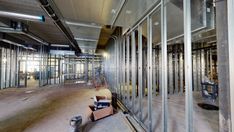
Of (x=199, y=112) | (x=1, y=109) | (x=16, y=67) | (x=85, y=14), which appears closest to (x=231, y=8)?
(x=85, y=14)

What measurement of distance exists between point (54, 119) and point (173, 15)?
3321 millimetres

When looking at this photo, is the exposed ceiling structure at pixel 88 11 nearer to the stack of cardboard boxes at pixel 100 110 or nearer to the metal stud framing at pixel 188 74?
the metal stud framing at pixel 188 74

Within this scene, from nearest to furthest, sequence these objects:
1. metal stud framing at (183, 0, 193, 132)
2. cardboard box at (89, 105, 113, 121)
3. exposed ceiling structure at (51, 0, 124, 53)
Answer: metal stud framing at (183, 0, 193, 132) → exposed ceiling structure at (51, 0, 124, 53) → cardboard box at (89, 105, 113, 121)

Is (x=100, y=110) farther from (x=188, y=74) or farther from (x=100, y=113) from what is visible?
(x=188, y=74)

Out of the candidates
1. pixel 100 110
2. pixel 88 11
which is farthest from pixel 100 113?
pixel 88 11

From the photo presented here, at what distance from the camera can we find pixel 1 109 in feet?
12.2

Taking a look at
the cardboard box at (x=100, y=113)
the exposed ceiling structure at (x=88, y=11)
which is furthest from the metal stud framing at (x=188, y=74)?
the cardboard box at (x=100, y=113)

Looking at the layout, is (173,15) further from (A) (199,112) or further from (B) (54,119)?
(B) (54,119)

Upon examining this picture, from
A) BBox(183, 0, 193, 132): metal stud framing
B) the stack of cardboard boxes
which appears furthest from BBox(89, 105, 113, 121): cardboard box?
BBox(183, 0, 193, 132): metal stud framing

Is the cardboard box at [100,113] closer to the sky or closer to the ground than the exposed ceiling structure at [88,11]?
closer to the ground

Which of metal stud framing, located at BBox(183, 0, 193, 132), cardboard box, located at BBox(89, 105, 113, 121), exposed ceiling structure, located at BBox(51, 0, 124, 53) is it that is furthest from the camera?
cardboard box, located at BBox(89, 105, 113, 121)

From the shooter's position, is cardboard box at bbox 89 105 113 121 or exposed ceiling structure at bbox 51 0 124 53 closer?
exposed ceiling structure at bbox 51 0 124 53

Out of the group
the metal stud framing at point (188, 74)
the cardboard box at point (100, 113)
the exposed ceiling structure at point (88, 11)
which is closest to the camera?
the metal stud framing at point (188, 74)

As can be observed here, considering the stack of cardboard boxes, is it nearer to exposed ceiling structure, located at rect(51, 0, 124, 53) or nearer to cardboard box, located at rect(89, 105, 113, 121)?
cardboard box, located at rect(89, 105, 113, 121)
